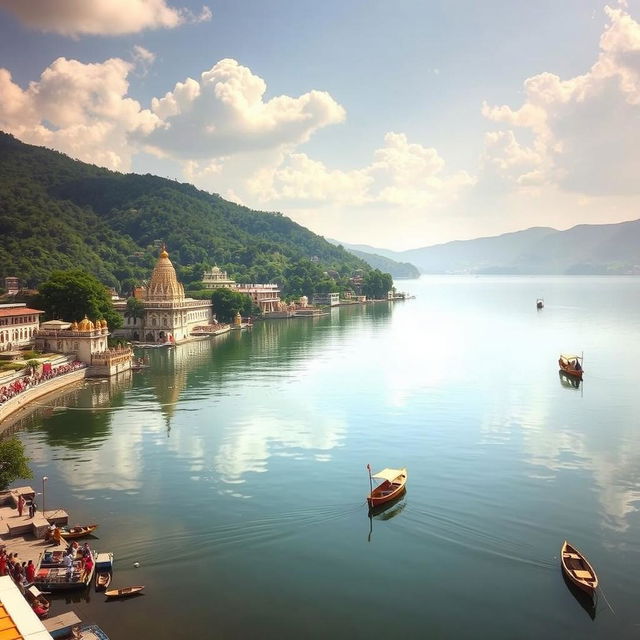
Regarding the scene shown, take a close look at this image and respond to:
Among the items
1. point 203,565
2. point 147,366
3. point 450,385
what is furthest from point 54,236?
point 203,565

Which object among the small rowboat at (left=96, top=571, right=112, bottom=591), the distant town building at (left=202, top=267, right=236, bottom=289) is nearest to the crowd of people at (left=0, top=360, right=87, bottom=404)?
the small rowboat at (left=96, top=571, right=112, bottom=591)

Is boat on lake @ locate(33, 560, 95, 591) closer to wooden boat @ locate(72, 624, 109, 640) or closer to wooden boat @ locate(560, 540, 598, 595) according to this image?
wooden boat @ locate(72, 624, 109, 640)

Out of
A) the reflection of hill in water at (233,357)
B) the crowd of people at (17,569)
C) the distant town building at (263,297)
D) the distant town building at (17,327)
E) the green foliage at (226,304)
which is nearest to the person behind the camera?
the crowd of people at (17,569)

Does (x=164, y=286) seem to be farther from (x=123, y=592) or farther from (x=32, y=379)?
(x=123, y=592)

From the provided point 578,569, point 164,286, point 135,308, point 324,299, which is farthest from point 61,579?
point 324,299

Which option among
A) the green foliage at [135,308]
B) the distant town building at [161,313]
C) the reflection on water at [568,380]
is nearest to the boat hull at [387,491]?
the reflection on water at [568,380]

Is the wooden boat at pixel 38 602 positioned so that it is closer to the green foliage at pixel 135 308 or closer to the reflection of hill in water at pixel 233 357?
the reflection of hill in water at pixel 233 357
